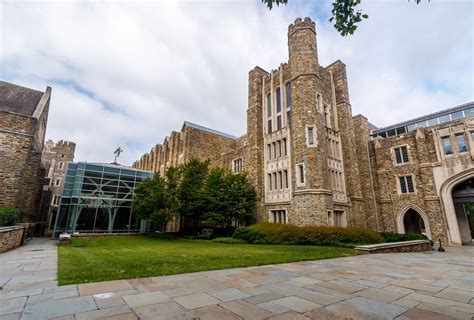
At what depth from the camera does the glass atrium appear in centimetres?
2202

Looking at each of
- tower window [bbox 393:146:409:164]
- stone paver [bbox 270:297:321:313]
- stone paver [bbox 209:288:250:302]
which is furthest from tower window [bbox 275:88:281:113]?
Result: stone paver [bbox 270:297:321:313]

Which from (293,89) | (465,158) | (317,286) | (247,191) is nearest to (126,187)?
(247,191)

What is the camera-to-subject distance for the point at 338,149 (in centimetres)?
2197

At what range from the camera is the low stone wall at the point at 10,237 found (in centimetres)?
1114

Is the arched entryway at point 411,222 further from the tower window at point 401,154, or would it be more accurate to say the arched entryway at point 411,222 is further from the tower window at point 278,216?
the tower window at point 278,216

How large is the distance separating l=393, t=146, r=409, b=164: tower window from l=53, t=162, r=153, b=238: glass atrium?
1122 inches

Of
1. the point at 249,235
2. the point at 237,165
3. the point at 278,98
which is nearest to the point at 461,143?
the point at 278,98

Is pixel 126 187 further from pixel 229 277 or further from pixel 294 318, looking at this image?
pixel 294 318

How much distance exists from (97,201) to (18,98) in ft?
A: 39.3

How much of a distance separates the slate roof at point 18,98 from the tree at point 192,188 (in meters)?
14.5

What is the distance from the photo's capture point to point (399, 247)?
1380 centimetres

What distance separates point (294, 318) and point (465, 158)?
2529cm

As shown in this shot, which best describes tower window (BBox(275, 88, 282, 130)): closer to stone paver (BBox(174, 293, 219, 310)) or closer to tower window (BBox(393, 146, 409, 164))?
tower window (BBox(393, 146, 409, 164))

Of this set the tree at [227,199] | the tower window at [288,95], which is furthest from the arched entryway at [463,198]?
the tree at [227,199]
